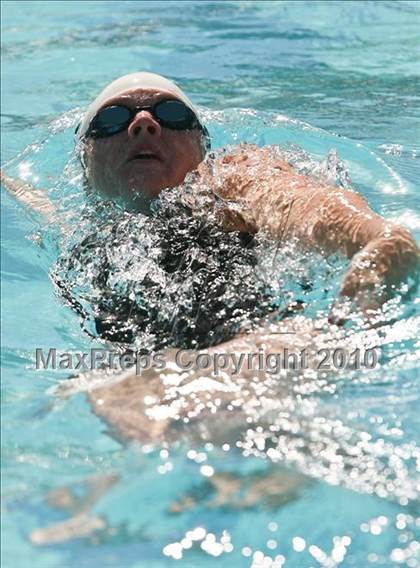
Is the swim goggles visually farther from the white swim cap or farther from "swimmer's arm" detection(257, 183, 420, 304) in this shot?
"swimmer's arm" detection(257, 183, 420, 304)

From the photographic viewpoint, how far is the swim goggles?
332 centimetres

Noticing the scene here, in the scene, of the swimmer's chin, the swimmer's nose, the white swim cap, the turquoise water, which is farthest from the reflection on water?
the white swim cap

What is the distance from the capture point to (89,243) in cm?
330

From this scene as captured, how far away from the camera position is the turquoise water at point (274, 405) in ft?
6.41

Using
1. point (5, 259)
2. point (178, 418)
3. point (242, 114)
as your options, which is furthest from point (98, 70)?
point (178, 418)

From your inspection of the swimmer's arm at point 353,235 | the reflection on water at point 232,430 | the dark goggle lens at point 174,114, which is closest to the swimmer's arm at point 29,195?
the dark goggle lens at point 174,114

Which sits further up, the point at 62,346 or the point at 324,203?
the point at 324,203

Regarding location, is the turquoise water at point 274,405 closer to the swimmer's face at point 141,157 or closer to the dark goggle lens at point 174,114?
the swimmer's face at point 141,157

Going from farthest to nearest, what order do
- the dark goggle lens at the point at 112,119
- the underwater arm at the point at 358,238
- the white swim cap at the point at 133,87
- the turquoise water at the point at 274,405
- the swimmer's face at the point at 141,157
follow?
the white swim cap at the point at 133,87, the dark goggle lens at the point at 112,119, the swimmer's face at the point at 141,157, the underwater arm at the point at 358,238, the turquoise water at the point at 274,405

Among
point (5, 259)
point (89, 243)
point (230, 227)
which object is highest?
point (230, 227)

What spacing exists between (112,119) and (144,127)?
0.16 m

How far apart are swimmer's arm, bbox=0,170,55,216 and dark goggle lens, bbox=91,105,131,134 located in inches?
32.7

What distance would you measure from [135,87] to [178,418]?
5.41 ft

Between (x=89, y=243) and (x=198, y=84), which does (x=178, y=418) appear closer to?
(x=89, y=243)
